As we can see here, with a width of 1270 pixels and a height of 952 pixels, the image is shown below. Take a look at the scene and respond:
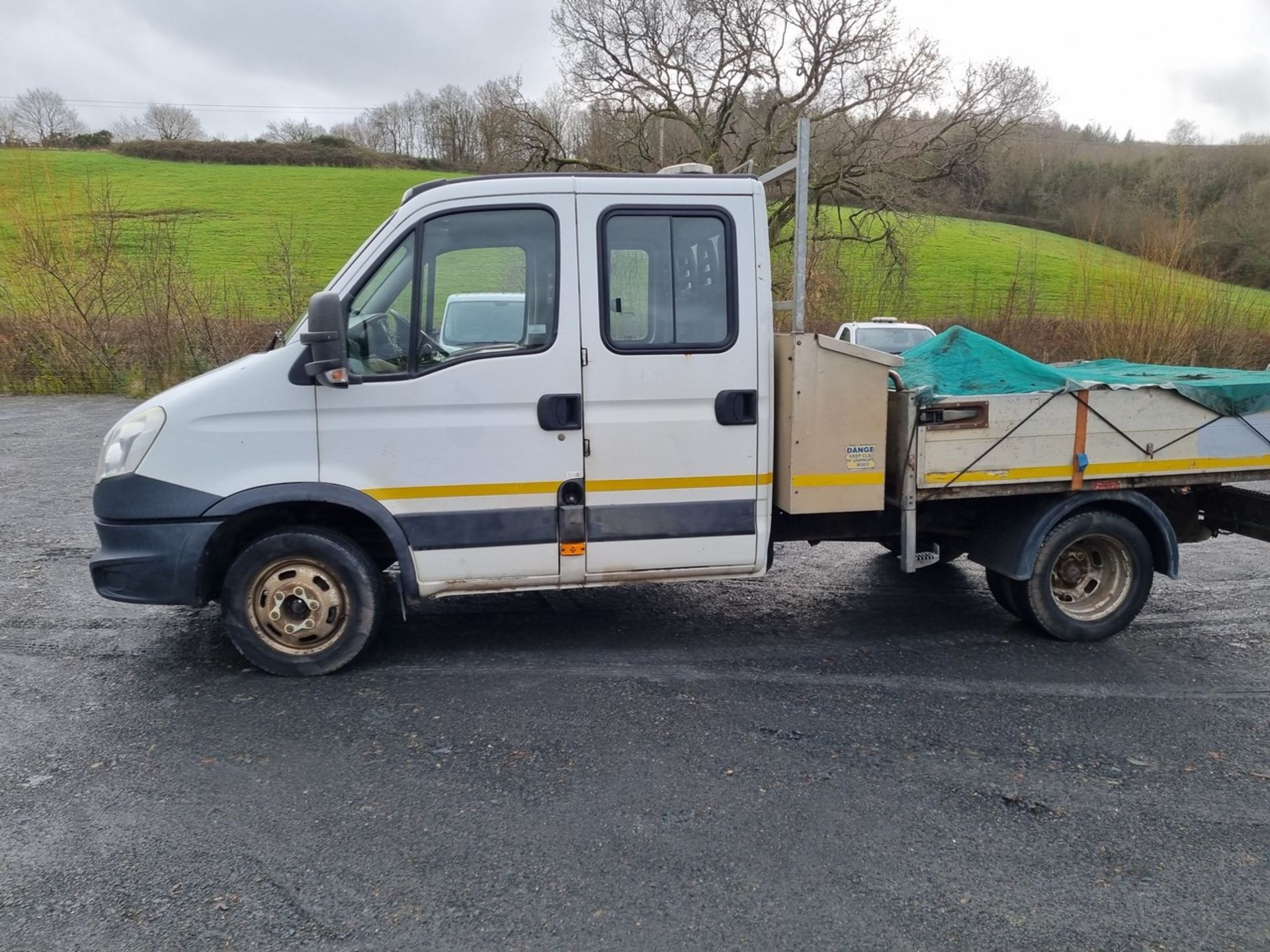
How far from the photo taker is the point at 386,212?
3853cm

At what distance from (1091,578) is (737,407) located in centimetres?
248

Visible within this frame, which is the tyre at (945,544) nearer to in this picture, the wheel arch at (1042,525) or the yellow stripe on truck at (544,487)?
the wheel arch at (1042,525)

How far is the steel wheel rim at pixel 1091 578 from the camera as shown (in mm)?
5383

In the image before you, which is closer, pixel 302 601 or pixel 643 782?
pixel 643 782

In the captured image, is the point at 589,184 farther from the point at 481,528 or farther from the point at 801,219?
the point at 481,528

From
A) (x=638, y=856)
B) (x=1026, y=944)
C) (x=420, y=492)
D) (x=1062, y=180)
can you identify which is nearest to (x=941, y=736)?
(x=1026, y=944)

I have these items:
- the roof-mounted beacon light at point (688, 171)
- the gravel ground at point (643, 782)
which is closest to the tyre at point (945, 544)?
the gravel ground at point (643, 782)

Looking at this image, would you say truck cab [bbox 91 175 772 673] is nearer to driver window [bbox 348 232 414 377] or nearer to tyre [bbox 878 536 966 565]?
driver window [bbox 348 232 414 377]

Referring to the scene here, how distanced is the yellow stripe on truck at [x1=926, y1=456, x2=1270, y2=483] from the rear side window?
1472 millimetres

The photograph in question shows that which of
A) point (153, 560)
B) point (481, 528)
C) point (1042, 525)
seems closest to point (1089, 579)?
point (1042, 525)

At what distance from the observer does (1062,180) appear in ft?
100

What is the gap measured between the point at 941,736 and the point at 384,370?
319cm

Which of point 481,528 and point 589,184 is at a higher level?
point 589,184

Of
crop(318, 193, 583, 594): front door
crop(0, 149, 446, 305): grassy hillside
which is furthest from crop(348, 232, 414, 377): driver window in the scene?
crop(0, 149, 446, 305): grassy hillside
